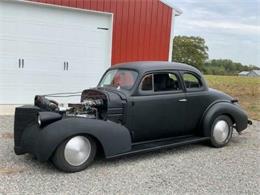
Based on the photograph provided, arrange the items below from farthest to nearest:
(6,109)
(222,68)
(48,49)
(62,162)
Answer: (222,68) < (48,49) < (6,109) < (62,162)

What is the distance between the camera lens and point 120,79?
5.96 meters

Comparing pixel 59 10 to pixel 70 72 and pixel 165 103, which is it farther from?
pixel 165 103

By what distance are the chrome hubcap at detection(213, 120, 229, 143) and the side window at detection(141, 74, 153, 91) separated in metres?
1.52

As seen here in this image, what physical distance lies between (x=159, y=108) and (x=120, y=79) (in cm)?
86

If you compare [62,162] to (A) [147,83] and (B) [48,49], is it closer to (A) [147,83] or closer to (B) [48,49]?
(A) [147,83]

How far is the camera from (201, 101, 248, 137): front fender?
6.21 metres

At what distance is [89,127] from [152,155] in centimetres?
140

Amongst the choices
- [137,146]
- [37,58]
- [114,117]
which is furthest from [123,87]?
[37,58]

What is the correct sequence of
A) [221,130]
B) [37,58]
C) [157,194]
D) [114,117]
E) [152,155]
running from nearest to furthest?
1. [157,194]
2. [114,117]
3. [152,155]
4. [221,130]
5. [37,58]

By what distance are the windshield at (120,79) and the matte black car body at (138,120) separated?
109 mm

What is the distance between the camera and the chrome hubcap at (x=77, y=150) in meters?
4.71

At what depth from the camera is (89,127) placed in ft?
15.8

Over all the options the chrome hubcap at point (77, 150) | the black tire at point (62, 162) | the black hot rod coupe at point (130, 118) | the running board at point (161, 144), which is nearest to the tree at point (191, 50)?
the black hot rod coupe at point (130, 118)

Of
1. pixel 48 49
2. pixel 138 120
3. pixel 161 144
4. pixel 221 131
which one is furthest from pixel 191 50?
pixel 138 120
